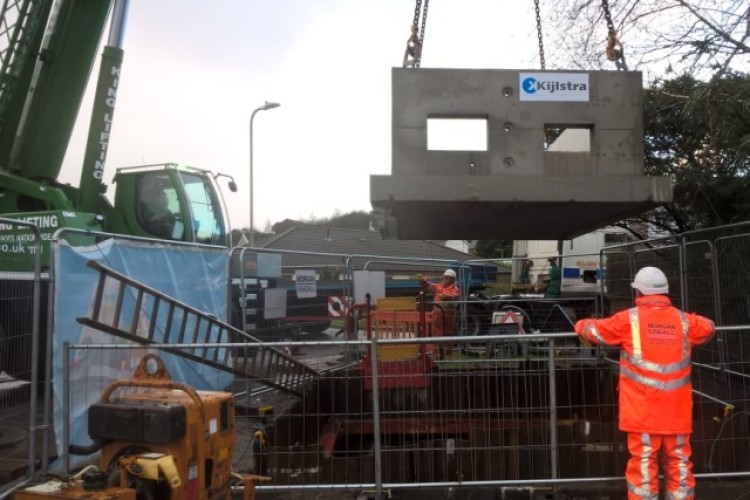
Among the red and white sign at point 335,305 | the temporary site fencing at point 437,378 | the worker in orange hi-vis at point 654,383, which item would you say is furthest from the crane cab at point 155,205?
the worker in orange hi-vis at point 654,383

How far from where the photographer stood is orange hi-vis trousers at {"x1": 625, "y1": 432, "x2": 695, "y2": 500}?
385 cm

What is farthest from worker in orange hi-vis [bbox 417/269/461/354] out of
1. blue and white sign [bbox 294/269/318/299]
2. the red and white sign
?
blue and white sign [bbox 294/269/318/299]

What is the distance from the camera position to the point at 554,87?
14.8 feet

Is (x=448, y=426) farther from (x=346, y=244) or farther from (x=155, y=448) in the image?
(x=346, y=244)

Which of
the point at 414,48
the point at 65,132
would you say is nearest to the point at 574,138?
the point at 414,48

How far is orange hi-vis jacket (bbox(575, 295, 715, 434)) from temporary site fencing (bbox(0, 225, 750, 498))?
1.80 feet

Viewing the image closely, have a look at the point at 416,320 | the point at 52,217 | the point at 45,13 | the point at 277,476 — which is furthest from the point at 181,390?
the point at 45,13

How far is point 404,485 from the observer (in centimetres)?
465

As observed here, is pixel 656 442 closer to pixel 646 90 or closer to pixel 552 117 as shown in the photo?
pixel 552 117

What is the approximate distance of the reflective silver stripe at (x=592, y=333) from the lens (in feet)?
13.3

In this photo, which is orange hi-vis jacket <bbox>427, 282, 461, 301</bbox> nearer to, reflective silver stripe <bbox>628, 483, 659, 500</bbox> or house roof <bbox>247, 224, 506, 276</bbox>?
reflective silver stripe <bbox>628, 483, 659, 500</bbox>

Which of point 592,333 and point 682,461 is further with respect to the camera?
point 592,333

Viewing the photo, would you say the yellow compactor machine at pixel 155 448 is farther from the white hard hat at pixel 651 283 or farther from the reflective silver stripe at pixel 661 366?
the white hard hat at pixel 651 283

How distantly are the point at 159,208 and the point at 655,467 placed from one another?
791 centimetres
